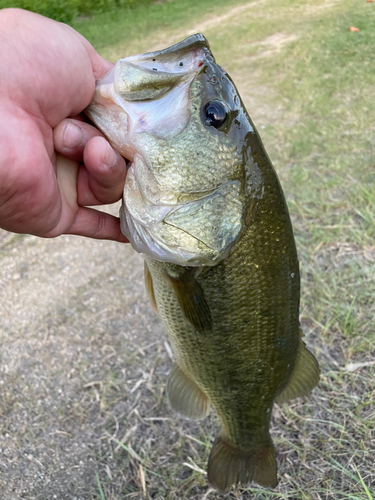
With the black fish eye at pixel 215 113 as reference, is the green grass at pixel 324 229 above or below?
below

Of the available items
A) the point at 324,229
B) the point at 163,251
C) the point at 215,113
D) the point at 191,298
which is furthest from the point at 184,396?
the point at 324,229

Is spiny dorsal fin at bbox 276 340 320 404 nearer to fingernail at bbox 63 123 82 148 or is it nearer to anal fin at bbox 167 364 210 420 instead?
anal fin at bbox 167 364 210 420

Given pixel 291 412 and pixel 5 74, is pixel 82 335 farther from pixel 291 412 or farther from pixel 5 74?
pixel 5 74

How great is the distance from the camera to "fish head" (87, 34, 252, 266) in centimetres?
113

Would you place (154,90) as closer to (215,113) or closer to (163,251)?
(215,113)

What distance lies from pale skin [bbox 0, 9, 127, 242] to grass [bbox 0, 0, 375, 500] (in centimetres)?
133

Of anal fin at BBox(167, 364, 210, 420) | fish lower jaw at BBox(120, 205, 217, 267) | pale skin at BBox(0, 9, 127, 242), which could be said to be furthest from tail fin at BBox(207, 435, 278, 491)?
pale skin at BBox(0, 9, 127, 242)

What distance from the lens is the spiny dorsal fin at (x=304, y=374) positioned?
156 centimetres

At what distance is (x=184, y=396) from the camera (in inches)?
68.0

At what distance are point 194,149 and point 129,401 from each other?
1.68m

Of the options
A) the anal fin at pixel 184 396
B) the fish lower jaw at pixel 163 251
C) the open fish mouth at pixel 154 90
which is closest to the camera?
the open fish mouth at pixel 154 90

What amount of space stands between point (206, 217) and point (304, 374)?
2.77 feet

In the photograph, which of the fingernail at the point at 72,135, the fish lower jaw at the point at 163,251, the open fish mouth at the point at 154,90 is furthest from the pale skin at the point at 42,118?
the fish lower jaw at the point at 163,251

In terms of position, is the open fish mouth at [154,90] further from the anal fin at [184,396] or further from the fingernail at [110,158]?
the anal fin at [184,396]
